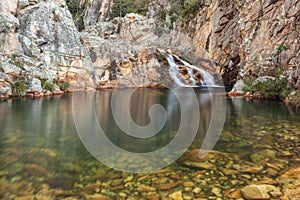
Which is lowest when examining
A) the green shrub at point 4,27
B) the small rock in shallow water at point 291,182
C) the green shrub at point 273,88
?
the small rock in shallow water at point 291,182

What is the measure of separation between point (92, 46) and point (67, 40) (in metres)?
4.45

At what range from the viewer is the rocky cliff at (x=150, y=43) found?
16906mm

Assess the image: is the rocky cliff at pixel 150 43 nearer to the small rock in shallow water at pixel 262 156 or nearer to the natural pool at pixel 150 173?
the natural pool at pixel 150 173

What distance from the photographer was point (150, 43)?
3381 centimetres

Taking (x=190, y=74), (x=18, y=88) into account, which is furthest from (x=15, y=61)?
(x=190, y=74)

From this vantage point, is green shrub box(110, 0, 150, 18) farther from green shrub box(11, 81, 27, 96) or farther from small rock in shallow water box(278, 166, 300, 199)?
small rock in shallow water box(278, 166, 300, 199)

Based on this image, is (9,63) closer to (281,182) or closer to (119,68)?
(119,68)

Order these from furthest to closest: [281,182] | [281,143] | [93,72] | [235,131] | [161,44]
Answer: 1. [161,44]
2. [93,72]
3. [235,131]
4. [281,143]
5. [281,182]

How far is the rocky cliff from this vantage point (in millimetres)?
16906

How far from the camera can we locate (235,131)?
6.38 metres

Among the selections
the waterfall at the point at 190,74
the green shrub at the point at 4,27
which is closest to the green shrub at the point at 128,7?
the waterfall at the point at 190,74


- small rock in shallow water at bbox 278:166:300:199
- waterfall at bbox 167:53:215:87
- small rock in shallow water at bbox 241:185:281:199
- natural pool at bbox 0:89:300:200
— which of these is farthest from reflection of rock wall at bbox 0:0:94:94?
small rock in shallow water at bbox 278:166:300:199

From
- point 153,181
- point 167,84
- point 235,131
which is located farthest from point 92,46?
point 153,181

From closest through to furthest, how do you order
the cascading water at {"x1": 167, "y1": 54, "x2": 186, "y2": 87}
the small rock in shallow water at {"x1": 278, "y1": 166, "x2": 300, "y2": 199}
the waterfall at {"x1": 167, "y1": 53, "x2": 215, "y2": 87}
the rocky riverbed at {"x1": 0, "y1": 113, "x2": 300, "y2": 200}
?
the small rock in shallow water at {"x1": 278, "y1": 166, "x2": 300, "y2": 199} → the rocky riverbed at {"x1": 0, "y1": 113, "x2": 300, "y2": 200} → the waterfall at {"x1": 167, "y1": 53, "x2": 215, "y2": 87} → the cascading water at {"x1": 167, "y1": 54, "x2": 186, "y2": 87}
